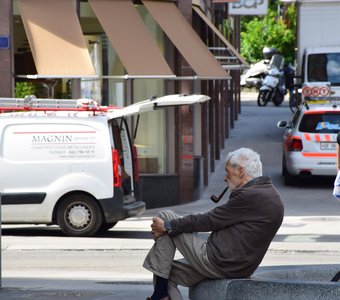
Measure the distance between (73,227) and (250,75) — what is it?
37.6m

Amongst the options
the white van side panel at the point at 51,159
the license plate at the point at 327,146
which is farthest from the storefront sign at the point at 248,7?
the white van side panel at the point at 51,159

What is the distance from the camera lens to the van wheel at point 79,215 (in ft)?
52.3

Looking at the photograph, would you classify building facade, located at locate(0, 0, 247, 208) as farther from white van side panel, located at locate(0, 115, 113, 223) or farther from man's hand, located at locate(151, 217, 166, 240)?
man's hand, located at locate(151, 217, 166, 240)

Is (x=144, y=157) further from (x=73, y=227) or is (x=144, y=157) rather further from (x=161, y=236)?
(x=161, y=236)

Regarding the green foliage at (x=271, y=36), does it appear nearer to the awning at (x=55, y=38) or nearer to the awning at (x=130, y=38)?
the awning at (x=130, y=38)

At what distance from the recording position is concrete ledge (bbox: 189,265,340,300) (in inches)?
304

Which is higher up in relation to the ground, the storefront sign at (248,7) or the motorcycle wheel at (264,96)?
the storefront sign at (248,7)

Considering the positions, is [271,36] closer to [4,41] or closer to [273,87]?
[273,87]

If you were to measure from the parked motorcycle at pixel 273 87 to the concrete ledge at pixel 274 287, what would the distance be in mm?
35119

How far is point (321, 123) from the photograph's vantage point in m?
22.1

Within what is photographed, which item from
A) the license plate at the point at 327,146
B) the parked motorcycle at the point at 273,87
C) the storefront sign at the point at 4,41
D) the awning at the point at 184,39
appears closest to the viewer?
the storefront sign at the point at 4,41

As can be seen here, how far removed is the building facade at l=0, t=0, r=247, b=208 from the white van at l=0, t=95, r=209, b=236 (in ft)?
9.06

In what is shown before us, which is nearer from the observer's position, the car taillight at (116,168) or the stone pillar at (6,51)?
the car taillight at (116,168)

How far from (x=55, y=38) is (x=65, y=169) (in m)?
3.77
